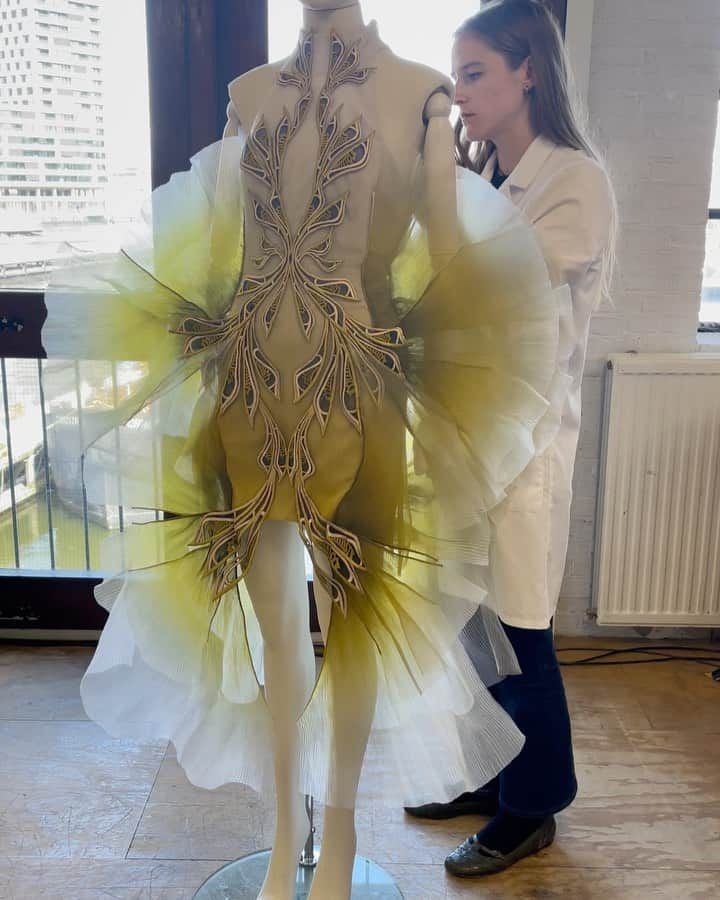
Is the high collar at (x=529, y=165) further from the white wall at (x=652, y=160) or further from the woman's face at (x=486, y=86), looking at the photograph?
the white wall at (x=652, y=160)

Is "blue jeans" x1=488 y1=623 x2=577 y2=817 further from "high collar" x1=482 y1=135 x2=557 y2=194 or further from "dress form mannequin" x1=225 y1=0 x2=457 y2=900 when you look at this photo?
"high collar" x1=482 y1=135 x2=557 y2=194

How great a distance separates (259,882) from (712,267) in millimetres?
1968

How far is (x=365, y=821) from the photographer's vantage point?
1.73 metres

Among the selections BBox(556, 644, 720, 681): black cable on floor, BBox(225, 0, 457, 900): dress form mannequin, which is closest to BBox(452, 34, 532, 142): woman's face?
BBox(225, 0, 457, 900): dress form mannequin

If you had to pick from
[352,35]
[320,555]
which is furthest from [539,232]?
[320,555]

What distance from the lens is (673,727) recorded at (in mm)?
2055

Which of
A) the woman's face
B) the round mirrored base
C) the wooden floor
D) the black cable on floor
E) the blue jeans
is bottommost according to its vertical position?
the wooden floor

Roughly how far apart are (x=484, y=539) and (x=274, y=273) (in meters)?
0.46

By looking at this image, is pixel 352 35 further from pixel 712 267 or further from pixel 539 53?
pixel 712 267

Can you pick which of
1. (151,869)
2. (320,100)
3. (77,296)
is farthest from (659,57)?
(151,869)

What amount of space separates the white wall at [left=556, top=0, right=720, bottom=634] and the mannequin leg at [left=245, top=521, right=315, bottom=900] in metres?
1.26

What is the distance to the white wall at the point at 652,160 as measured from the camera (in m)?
→ 2.11

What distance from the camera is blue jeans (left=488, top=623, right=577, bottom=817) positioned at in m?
1.54

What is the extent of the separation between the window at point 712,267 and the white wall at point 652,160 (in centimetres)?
18
